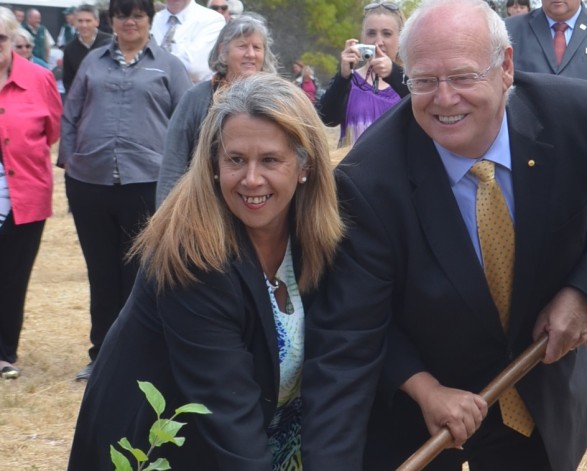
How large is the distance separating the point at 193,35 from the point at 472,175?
14.5ft

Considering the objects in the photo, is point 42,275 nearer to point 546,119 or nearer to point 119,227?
point 119,227

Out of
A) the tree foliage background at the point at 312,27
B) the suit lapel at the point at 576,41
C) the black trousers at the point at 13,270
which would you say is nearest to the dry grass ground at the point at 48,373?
the black trousers at the point at 13,270

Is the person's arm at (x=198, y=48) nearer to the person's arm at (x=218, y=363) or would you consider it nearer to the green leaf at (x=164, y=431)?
the person's arm at (x=218, y=363)

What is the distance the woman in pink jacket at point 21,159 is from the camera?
684cm

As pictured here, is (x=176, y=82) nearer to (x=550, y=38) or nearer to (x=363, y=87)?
(x=363, y=87)

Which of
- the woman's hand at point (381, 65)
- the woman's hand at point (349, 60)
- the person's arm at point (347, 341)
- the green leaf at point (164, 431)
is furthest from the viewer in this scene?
the woman's hand at point (349, 60)

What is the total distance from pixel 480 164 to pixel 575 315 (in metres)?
0.56

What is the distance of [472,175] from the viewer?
11.9 feet

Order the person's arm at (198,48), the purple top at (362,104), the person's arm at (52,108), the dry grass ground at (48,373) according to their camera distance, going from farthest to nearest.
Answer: the person's arm at (198,48)
the person's arm at (52,108)
the purple top at (362,104)
the dry grass ground at (48,373)

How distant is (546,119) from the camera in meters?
3.63

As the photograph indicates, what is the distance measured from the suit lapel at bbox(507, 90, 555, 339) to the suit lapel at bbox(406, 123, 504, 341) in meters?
0.11

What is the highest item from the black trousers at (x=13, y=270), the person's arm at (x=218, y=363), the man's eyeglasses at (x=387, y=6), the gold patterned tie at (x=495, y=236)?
the man's eyeglasses at (x=387, y=6)

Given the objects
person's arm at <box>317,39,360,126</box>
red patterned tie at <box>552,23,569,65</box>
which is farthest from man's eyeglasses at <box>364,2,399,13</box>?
red patterned tie at <box>552,23,569,65</box>

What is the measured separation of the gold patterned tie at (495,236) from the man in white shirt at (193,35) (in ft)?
13.8
